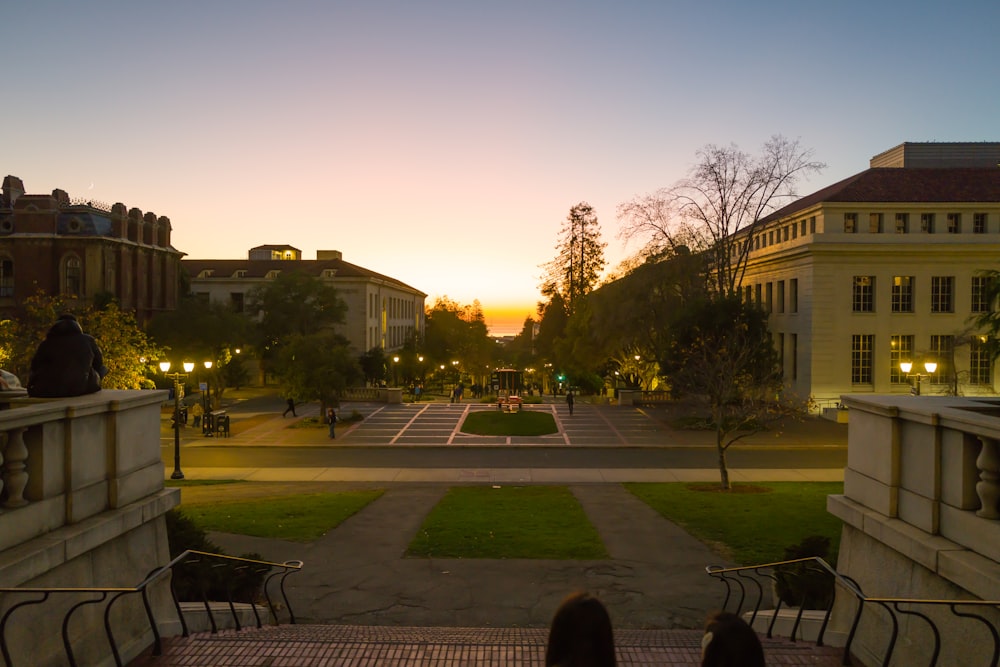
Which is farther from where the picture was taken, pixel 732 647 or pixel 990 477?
pixel 990 477

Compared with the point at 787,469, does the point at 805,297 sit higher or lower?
higher

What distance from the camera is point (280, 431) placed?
3638 centimetres

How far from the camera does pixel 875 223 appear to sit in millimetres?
44531

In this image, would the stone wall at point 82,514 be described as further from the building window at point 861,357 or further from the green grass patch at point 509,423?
the building window at point 861,357

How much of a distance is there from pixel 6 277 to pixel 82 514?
56.2 m

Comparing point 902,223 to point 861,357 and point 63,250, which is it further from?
point 63,250

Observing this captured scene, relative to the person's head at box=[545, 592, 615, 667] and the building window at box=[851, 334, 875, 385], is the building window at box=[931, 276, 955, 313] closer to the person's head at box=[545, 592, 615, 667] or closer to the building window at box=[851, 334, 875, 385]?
the building window at box=[851, 334, 875, 385]

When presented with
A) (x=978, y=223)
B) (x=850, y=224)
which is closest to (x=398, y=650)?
(x=850, y=224)

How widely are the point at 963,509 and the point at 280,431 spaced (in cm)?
3451

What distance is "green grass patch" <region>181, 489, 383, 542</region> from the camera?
14875 mm

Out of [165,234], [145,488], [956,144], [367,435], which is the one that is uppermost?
[956,144]

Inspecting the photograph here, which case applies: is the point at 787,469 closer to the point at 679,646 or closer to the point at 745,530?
the point at 745,530

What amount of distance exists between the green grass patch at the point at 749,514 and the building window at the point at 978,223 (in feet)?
101

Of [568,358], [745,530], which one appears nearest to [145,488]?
[745,530]
